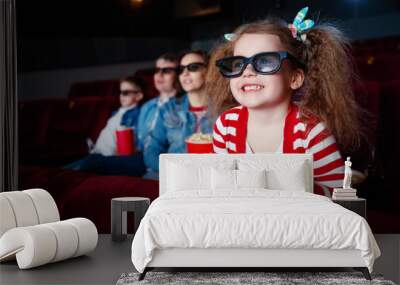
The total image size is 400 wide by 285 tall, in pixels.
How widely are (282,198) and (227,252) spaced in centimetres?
66

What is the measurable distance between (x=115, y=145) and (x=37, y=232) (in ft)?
5.81

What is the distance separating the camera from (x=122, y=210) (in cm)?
562

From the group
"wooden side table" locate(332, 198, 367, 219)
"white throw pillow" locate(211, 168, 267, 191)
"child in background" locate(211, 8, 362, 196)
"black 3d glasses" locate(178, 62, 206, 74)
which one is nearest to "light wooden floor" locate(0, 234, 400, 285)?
"wooden side table" locate(332, 198, 367, 219)

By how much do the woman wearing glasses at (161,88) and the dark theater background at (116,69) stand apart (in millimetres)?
72

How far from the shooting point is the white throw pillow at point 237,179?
5328 mm

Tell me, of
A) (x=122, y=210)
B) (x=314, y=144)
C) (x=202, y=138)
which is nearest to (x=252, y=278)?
(x=122, y=210)

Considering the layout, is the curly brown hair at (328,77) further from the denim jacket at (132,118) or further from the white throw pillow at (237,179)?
the denim jacket at (132,118)

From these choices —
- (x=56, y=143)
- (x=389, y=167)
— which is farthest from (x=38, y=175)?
(x=389, y=167)

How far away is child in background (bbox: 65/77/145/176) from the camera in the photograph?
20.4 ft

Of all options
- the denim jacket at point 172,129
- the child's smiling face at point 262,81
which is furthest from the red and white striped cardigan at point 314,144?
the denim jacket at point 172,129

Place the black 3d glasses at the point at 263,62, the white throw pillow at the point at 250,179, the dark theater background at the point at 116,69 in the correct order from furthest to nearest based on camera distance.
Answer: the dark theater background at the point at 116,69, the black 3d glasses at the point at 263,62, the white throw pillow at the point at 250,179

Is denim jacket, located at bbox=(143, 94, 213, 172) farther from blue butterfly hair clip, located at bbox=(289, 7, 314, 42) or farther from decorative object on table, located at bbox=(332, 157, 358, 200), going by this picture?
decorative object on table, located at bbox=(332, 157, 358, 200)

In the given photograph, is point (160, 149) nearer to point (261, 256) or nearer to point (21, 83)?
point (21, 83)

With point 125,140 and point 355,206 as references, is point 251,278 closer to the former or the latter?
point 355,206
